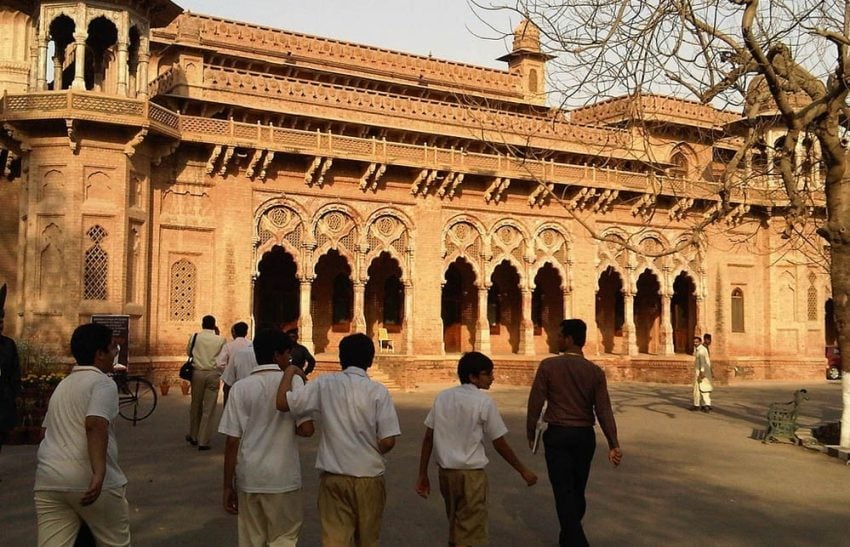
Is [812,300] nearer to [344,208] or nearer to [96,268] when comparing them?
[344,208]

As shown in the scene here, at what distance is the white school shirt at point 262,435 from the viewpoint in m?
4.86

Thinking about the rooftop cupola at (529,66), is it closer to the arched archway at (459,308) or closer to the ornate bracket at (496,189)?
the ornate bracket at (496,189)

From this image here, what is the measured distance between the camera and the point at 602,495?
28.9 ft

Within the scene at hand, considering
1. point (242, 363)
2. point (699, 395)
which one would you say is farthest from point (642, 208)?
point (242, 363)

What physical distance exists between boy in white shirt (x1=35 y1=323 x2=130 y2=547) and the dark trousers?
3219mm

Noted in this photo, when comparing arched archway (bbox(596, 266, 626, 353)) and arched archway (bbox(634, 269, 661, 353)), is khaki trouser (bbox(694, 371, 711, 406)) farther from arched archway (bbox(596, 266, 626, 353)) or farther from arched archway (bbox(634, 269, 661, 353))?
arched archway (bbox(634, 269, 661, 353))

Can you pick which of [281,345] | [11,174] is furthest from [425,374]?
[281,345]

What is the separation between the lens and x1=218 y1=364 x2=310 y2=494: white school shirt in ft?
16.0

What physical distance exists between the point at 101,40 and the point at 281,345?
18.8 m

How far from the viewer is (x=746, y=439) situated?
13.5m

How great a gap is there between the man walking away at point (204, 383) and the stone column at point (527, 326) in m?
16.7

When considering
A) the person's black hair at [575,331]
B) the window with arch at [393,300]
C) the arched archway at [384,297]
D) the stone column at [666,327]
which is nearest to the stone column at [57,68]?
the arched archway at [384,297]

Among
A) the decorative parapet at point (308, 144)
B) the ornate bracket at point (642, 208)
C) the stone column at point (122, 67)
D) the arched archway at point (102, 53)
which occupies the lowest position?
the ornate bracket at point (642, 208)

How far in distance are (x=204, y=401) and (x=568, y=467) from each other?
620cm
